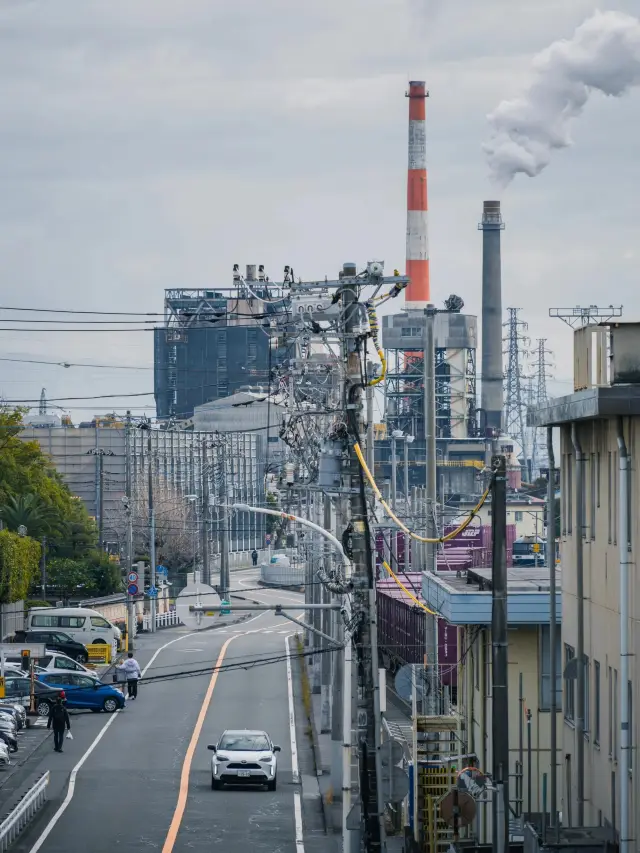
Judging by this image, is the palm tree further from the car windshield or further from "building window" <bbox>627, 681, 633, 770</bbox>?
"building window" <bbox>627, 681, 633, 770</bbox>

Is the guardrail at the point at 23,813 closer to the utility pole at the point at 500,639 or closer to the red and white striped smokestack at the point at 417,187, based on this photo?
the utility pole at the point at 500,639

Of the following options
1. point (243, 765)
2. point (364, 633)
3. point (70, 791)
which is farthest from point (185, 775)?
point (364, 633)

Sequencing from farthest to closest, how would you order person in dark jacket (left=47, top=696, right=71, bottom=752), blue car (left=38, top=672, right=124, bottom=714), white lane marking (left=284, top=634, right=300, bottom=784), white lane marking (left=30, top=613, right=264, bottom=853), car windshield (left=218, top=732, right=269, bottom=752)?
blue car (left=38, top=672, right=124, bottom=714)
person in dark jacket (left=47, top=696, right=71, bottom=752)
white lane marking (left=284, top=634, right=300, bottom=784)
car windshield (left=218, top=732, right=269, bottom=752)
white lane marking (left=30, top=613, right=264, bottom=853)

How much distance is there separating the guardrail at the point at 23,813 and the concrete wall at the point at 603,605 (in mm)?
11575

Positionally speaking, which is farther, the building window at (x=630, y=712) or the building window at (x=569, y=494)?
the building window at (x=569, y=494)

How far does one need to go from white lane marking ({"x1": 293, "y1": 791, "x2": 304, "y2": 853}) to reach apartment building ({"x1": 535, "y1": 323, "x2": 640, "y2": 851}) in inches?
347

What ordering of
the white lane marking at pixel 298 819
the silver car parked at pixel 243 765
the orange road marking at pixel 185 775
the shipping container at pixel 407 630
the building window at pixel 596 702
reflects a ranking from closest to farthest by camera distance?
the building window at pixel 596 702, the white lane marking at pixel 298 819, the orange road marking at pixel 185 775, the silver car parked at pixel 243 765, the shipping container at pixel 407 630

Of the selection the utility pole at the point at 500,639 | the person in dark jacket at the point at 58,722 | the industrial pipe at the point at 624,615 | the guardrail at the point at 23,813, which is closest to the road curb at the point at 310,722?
the guardrail at the point at 23,813

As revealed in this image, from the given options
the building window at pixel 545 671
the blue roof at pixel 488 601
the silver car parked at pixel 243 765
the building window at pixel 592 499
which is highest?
the building window at pixel 592 499

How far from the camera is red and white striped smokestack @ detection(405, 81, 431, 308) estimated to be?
126750 mm

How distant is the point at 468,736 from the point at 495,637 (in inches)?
548

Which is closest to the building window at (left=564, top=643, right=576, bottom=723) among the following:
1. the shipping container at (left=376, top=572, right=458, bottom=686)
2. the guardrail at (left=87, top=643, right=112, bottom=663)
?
the shipping container at (left=376, top=572, right=458, bottom=686)

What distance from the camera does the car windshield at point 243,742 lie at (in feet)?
122

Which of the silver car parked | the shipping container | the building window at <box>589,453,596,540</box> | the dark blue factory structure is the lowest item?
the silver car parked
